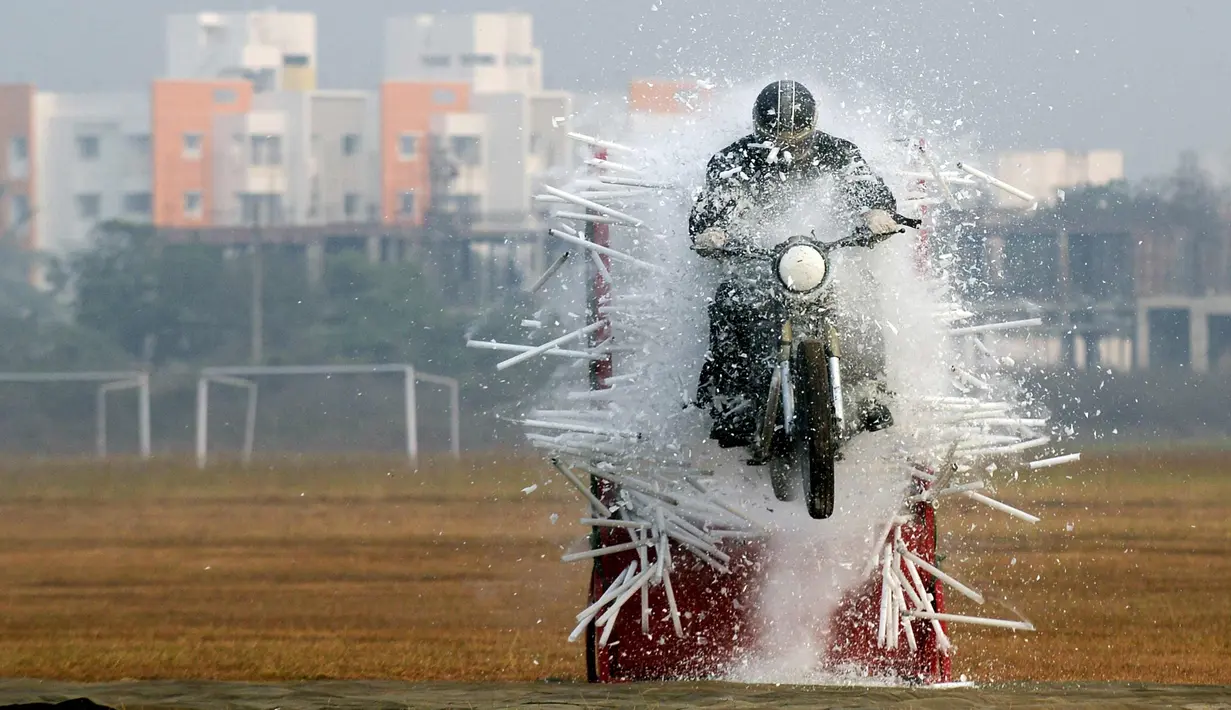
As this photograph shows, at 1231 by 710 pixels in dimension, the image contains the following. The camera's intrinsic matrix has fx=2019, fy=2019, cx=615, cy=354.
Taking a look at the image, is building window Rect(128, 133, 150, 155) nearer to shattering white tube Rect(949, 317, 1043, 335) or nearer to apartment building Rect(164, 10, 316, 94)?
apartment building Rect(164, 10, 316, 94)

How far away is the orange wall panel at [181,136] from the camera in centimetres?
3628

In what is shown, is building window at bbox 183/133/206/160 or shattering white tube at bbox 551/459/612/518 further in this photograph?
building window at bbox 183/133/206/160

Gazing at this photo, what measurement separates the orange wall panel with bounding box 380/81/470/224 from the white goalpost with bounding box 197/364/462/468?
12.6 ft

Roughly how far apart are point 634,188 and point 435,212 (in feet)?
90.3

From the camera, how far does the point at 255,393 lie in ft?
107

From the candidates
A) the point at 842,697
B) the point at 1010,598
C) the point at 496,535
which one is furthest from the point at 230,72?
the point at 842,697

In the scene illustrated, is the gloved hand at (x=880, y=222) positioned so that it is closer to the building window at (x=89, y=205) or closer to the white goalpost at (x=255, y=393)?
the white goalpost at (x=255, y=393)

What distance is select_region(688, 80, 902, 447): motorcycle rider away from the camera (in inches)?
289

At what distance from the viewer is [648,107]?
850cm

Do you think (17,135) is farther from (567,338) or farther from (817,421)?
(817,421)

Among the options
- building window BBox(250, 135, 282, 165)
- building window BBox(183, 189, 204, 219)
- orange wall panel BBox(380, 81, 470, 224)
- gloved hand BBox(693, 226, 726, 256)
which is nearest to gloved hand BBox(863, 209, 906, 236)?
gloved hand BBox(693, 226, 726, 256)

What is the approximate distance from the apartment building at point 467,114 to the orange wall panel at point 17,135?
611 cm

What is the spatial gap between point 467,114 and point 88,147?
7.34 meters

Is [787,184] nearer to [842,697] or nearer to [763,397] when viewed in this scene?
[763,397]
